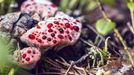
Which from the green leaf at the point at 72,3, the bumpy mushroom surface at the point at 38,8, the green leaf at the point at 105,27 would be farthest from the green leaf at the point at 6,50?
the green leaf at the point at 72,3

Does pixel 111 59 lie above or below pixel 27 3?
below

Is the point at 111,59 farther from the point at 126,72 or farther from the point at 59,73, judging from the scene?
the point at 59,73

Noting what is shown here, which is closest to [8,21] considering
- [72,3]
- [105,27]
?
[105,27]

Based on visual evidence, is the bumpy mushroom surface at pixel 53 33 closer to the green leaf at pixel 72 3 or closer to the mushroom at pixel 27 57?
the mushroom at pixel 27 57

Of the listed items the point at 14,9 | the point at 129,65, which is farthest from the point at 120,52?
the point at 14,9

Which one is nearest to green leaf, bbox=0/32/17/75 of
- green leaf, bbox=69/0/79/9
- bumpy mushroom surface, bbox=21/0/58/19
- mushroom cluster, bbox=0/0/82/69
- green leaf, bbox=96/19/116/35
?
mushroom cluster, bbox=0/0/82/69
